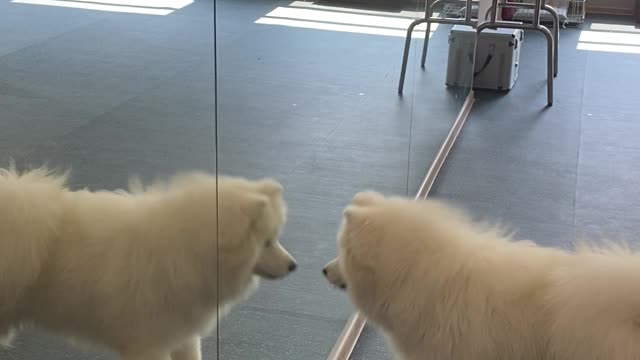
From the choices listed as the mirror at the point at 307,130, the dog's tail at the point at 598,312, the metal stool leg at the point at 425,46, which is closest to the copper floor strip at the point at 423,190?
the mirror at the point at 307,130

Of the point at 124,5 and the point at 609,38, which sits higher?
the point at 124,5

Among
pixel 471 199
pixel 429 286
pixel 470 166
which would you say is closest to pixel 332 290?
pixel 429 286

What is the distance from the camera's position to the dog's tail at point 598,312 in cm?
159

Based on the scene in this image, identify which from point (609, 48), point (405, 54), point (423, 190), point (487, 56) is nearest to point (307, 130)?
point (405, 54)

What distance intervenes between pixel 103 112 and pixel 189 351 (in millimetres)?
598

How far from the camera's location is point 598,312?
1606 mm

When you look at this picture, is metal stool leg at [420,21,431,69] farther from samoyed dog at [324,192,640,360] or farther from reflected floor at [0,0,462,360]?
samoyed dog at [324,192,640,360]

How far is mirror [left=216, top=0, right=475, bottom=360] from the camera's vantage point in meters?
1.70

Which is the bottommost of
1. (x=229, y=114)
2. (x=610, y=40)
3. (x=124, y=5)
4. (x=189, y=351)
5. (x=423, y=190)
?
(x=423, y=190)

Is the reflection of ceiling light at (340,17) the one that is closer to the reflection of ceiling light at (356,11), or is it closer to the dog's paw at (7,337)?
the reflection of ceiling light at (356,11)

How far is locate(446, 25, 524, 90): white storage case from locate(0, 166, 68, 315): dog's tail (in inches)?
130

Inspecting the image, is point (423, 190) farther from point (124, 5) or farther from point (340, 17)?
point (124, 5)

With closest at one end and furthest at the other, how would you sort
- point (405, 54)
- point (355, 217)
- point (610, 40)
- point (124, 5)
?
point (124, 5), point (355, 217), point (405, 54), point (610, 40)

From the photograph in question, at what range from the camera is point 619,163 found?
3.83m
